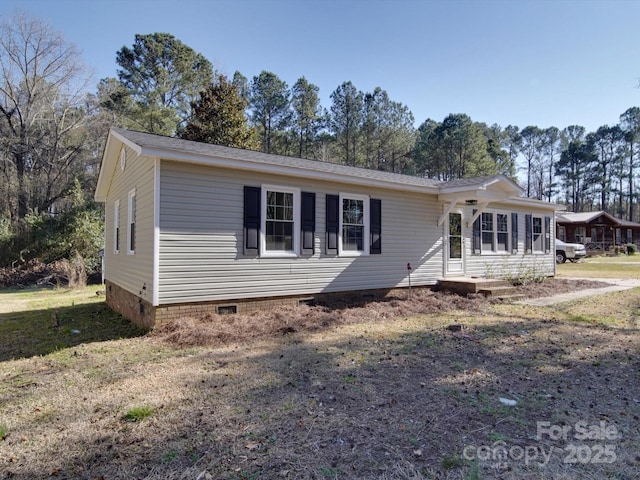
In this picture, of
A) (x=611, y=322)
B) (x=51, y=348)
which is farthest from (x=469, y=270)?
(x=51, y=348)

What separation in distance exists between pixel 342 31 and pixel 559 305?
11644mm

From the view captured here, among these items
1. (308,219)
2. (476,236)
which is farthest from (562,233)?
(308,219)

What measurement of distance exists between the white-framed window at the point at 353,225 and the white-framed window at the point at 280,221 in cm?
121

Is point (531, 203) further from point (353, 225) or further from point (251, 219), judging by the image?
point (251, 219)

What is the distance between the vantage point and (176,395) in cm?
375

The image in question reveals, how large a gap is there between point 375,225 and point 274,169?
303 centimetres

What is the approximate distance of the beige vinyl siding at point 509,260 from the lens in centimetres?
1133

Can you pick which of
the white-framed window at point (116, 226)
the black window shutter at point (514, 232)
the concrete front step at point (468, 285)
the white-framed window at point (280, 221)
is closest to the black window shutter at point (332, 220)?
the white-framed window at point (280, 221)

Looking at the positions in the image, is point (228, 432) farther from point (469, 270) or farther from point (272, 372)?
point (469, 270)

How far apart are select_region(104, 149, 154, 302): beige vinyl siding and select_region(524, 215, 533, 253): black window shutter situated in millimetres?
12129

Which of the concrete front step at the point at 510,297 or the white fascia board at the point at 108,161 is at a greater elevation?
the white fascia board at the point at 108,161

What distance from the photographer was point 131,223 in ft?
27.4

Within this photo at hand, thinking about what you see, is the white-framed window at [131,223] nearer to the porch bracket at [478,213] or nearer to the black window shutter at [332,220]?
the black window shutter at [332,220]

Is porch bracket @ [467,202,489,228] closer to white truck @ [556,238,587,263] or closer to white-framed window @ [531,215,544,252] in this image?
white-framed window @ [531,215,544,252]
